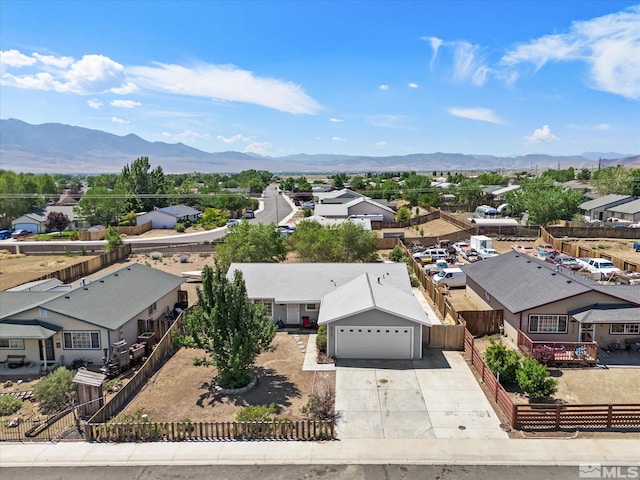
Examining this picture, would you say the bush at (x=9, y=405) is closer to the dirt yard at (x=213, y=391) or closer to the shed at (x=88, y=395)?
the shed at (x=88, y=395)

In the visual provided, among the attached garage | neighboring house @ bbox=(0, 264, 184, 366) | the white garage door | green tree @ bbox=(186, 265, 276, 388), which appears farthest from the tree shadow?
neighboring house @ bbox=(0, 264, 184, 366)

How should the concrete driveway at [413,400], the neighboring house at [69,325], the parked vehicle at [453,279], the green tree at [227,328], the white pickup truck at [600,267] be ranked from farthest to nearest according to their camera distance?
the white pickup truck at [600,267]
the parked vehicle at [453,279]
the neighboring house at [69,325]
the green tree at [227,328]
the concrete driveway at [413,400]

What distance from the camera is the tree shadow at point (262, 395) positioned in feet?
66.4

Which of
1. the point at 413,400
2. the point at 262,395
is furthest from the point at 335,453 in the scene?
the point at 262,395

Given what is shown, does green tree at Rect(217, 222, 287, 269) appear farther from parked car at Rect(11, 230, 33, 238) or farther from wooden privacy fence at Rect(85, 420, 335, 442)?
parked car at Rect(11, 230, 33, 238)

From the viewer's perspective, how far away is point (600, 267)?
1630 inches

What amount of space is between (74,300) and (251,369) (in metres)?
11.2

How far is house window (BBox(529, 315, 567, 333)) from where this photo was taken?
84.4 ft

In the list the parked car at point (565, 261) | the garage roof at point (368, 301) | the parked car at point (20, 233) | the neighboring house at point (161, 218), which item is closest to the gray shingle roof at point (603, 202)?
the parked car at point (565, 261)

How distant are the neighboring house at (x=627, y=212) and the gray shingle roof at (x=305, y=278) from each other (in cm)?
5169

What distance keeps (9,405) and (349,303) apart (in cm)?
1705

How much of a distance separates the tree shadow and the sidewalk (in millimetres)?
3131

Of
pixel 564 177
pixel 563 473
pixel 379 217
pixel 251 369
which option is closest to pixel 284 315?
pixel 251 369

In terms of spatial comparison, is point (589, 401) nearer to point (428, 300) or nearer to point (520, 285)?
point (520, 285)
